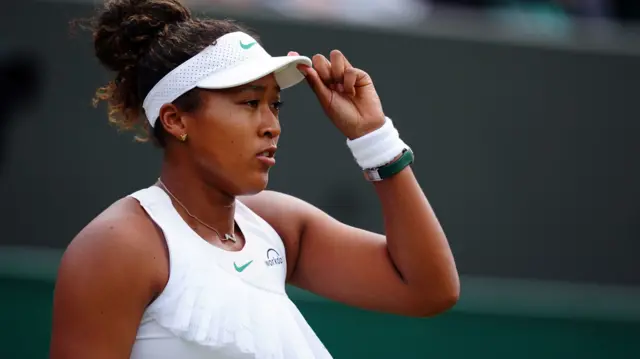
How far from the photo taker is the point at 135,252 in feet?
7.36

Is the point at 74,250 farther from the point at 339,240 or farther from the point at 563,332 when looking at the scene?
the point at 563,332

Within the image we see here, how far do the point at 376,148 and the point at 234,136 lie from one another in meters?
0.36

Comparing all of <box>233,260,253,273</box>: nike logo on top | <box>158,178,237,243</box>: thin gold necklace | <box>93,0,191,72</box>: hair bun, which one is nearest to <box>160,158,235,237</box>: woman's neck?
<box>158,178,237,243</box>: thin gold necklace

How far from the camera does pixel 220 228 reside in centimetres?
250

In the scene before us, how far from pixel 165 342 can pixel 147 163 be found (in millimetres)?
3013

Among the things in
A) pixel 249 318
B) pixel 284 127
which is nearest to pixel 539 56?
pixel 284 127

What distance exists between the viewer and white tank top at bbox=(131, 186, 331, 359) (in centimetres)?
226

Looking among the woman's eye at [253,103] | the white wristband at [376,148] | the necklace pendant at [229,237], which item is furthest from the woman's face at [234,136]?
the white wristband at [376,148]

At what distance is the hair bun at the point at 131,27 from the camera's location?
2.46 meters

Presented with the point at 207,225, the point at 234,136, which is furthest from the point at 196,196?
the point at 234,136

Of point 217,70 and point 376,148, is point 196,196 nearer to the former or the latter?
point 217,70

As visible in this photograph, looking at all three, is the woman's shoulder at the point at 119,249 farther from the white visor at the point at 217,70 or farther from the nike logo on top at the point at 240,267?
the white visor at the point at 217,70

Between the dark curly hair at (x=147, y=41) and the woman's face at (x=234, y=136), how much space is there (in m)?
0.05

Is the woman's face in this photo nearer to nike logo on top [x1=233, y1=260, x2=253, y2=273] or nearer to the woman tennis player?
the woman tennis player
